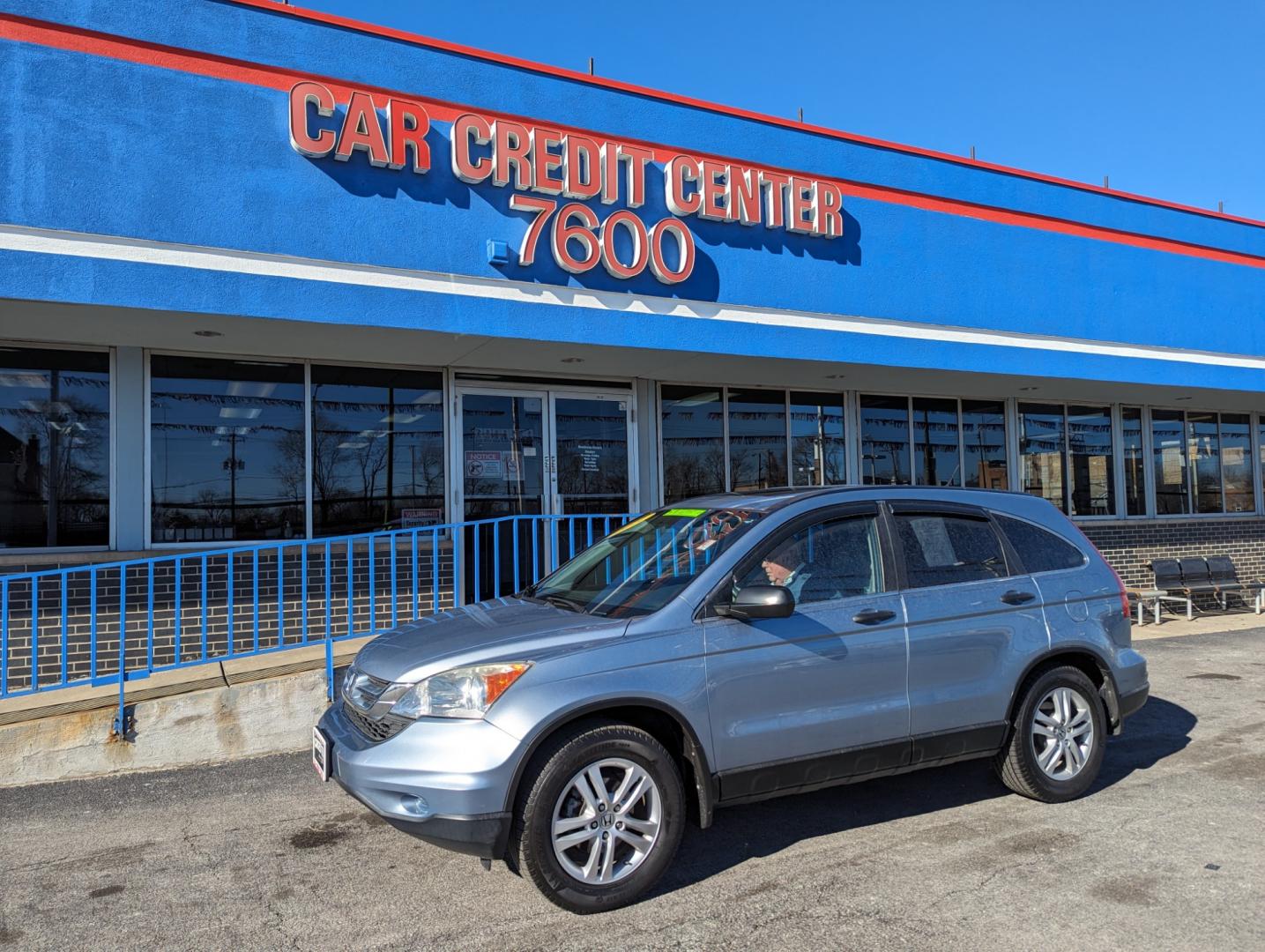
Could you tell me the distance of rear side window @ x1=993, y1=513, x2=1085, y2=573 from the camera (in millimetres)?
5133

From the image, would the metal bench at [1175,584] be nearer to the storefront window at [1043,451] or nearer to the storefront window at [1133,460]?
the storefront window at [1133,460]

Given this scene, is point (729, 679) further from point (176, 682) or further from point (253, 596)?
point (253, 596)

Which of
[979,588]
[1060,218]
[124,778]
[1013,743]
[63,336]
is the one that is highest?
[1060,218]

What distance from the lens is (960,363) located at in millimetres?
10664

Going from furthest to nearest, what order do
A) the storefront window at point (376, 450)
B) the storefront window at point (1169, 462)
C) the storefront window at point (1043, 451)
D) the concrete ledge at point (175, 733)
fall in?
1. the storefront window at point (1169, 462)
2. the storefront window at point (1043, 451)
3. the storefront window at point (376, 450)
4. the concrete ledge at point (175, 733)

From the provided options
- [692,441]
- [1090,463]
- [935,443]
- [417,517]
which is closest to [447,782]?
[417,517]

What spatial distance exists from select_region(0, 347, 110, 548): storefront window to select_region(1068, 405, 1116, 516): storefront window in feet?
40.8

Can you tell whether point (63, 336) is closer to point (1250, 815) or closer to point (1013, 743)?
point (1013, 743)

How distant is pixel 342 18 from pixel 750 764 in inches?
271

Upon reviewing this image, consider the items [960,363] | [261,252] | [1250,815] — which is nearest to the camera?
[1250,815]

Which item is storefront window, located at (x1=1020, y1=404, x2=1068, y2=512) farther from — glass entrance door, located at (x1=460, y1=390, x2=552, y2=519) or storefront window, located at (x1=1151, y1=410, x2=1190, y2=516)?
glass entrance door, located at (x1=460, y1=390, x2=552, y2=519)

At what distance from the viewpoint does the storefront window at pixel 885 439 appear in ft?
39.1

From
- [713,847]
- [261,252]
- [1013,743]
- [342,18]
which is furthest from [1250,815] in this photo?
[342,18]

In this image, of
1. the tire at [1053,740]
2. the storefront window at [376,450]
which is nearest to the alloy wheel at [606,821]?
the tire at [1053,740]
